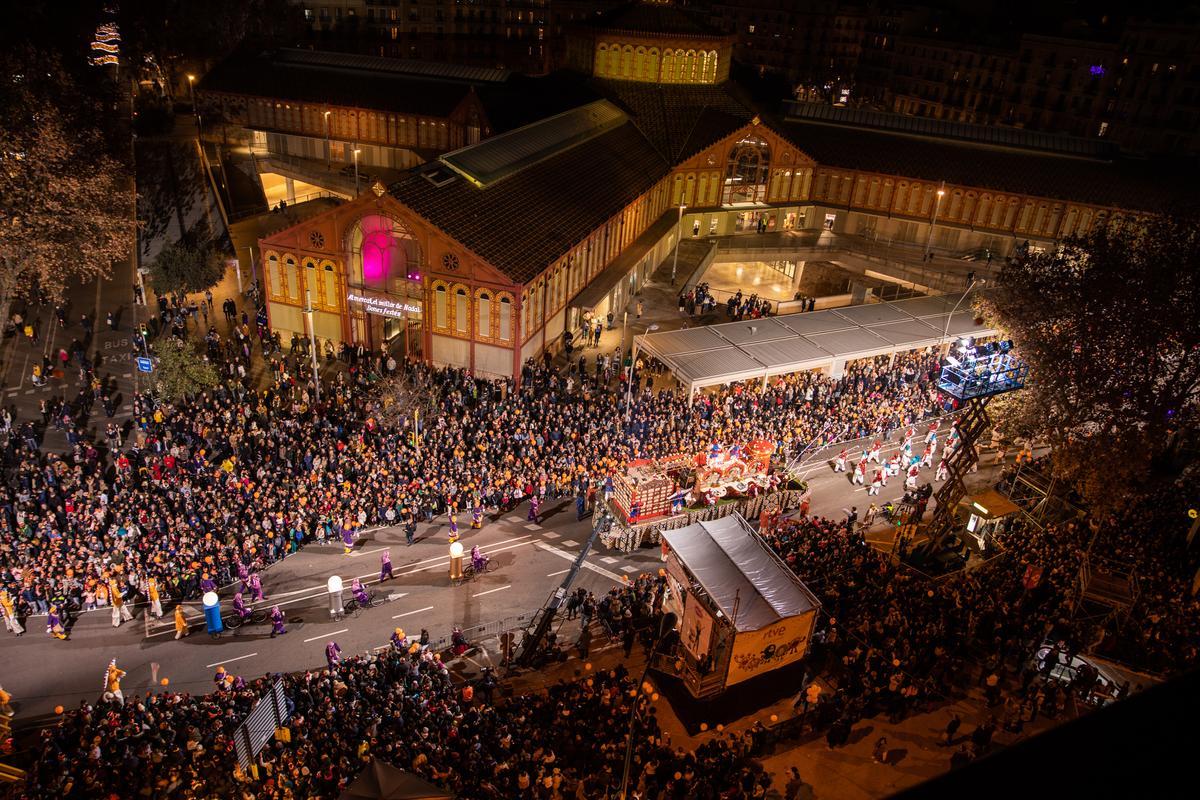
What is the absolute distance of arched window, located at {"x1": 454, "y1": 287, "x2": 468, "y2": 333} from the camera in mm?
37375

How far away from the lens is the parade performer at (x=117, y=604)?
922 inches

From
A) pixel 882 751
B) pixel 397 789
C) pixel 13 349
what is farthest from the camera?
pixel 13 349

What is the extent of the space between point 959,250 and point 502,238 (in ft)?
123

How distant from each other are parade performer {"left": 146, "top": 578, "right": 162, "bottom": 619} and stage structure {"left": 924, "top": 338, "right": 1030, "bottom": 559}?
25052mm

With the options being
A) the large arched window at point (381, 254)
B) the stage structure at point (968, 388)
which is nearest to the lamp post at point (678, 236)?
the large arched window at point (381, 254)

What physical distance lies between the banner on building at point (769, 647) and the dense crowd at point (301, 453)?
10.1m

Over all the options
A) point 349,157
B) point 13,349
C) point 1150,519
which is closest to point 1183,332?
point 1150,519

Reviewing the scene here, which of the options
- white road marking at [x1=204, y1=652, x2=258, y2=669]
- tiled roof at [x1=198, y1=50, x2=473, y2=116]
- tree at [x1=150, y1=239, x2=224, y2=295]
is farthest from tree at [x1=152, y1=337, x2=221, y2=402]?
tiled roof at [x1=198, y1=50, x2=473, y2=116]

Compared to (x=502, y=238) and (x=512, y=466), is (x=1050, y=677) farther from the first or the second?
(x=502, y=238)

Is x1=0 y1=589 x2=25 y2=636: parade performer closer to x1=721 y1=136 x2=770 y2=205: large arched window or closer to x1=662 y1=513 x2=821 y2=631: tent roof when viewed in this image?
x1=662 y1=513 x2=821 y2=631: tent roof

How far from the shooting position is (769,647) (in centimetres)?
2242

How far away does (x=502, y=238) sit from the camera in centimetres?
3794

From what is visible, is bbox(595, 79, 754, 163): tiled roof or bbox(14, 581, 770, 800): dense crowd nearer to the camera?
bbox(14, 581, 770, 800): dense crowd

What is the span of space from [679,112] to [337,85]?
2516cm
